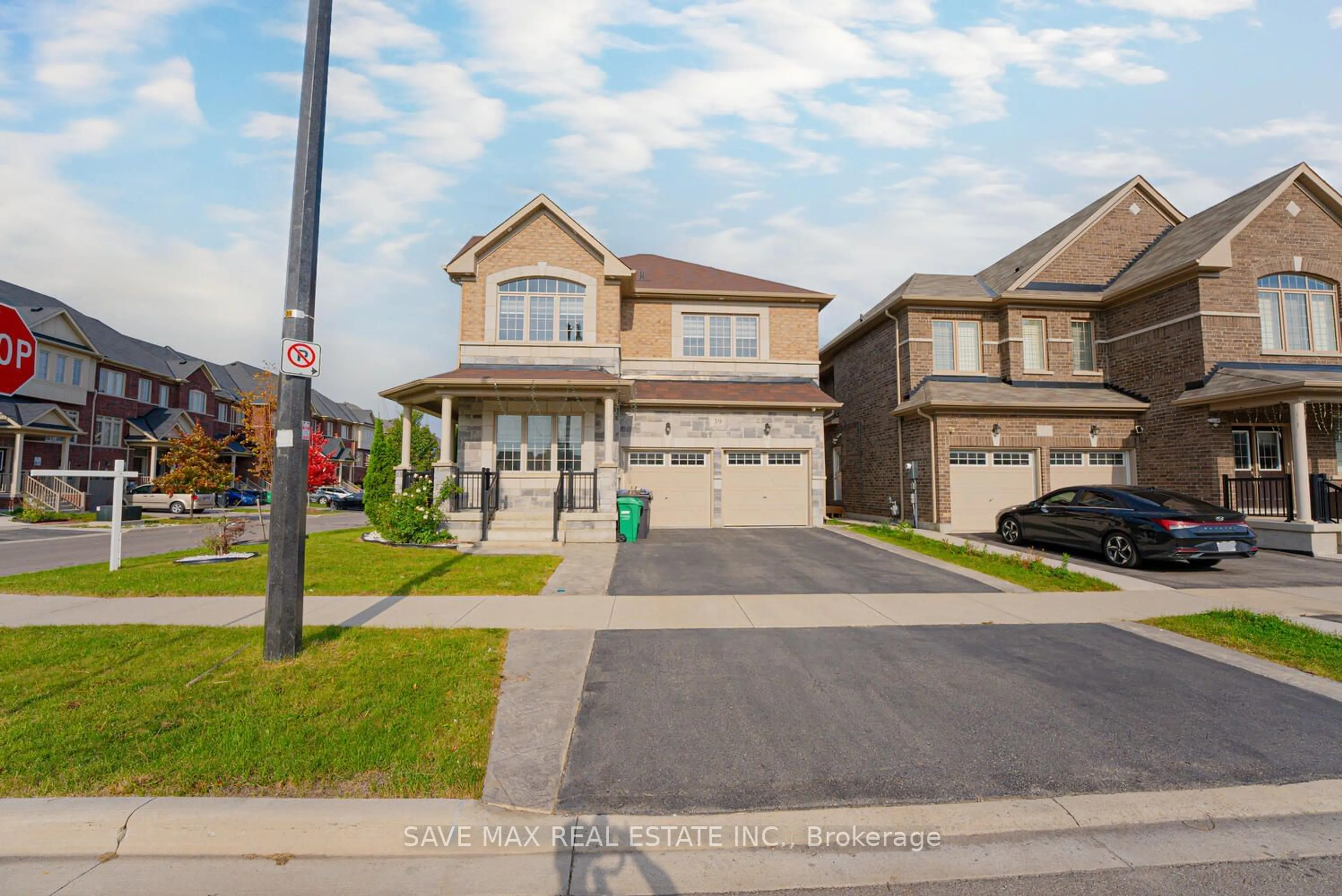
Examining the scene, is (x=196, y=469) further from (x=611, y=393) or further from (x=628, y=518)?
(x=628, y=518)

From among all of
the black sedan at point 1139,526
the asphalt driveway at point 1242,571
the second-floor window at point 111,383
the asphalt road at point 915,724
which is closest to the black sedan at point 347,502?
the second-floor window at point 111,383

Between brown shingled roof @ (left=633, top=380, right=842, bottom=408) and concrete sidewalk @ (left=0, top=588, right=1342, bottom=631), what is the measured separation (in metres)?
9.66

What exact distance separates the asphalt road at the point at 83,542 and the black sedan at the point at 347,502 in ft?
34.5

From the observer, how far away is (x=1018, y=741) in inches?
163

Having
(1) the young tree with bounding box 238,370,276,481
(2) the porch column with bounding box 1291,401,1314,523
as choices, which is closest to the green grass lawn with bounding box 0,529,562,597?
(1) the young tree with bounding box 238,370,276,481

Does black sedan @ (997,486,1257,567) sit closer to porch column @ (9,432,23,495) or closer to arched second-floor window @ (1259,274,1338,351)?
arched second-floor window @ (1259,274,1338,351)

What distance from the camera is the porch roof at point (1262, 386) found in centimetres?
1370

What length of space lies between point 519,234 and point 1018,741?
17.3 m

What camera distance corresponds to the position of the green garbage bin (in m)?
14.6

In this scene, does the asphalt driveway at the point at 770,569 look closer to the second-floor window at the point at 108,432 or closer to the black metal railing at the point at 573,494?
the black metal railing at the point at 573,494

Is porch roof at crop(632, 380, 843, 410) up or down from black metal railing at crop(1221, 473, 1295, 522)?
up

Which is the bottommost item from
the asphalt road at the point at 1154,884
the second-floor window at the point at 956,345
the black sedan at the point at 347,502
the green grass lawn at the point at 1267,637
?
the asphalt road at the point at 1154,884

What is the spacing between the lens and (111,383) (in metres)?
33.2

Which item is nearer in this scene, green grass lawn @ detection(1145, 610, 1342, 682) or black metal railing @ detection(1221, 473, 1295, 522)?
green grass lawn @ detection(1145, 610, 1342, 682)
